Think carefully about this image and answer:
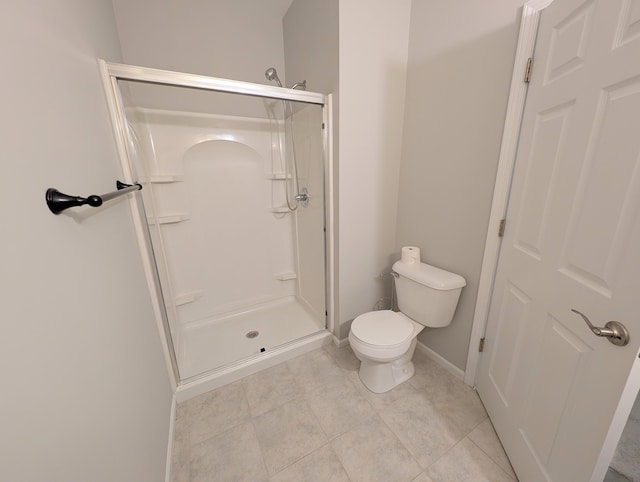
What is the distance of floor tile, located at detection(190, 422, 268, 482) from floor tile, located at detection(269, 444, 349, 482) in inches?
4.2

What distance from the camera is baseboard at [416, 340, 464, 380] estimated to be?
172 centimetres

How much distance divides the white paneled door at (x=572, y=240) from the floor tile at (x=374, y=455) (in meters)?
0.51

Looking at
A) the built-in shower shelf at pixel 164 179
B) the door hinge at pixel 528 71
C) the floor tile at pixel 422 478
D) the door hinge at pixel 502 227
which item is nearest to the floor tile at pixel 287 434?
the floor tile at pixel 422 478

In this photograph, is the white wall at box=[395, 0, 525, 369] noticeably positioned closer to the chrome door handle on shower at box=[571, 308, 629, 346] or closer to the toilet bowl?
the toilet bowl

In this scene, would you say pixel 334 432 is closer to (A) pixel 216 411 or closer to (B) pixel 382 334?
(B) pixel 382 334

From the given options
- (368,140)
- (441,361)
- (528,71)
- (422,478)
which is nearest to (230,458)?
(422,478)

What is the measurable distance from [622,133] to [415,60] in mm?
1273

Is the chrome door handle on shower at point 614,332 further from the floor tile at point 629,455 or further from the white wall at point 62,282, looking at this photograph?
the white wall at point 62,282

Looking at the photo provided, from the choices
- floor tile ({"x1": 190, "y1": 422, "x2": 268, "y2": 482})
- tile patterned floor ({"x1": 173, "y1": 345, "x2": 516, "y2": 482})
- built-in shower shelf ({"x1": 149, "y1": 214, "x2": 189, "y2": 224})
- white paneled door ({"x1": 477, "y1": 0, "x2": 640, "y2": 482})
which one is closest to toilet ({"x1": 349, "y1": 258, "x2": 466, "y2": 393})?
tile patterned floor ({"x1": 173, "y1": 345, "x2": 516, "y2": 482})

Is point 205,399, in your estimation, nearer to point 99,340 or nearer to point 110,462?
point 110,462

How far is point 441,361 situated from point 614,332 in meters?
1.26

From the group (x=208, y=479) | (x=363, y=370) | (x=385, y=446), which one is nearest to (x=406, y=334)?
(x=363, y=370)

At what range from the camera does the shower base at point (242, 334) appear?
1.87 m

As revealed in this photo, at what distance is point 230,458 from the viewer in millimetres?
1278
